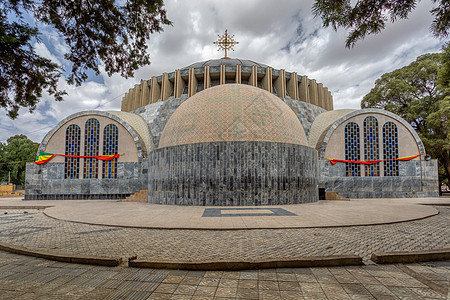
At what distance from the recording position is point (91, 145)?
2083 centimetres

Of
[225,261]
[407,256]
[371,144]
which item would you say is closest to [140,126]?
[371,144]

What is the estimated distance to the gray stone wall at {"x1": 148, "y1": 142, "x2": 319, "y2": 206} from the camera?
12797mm

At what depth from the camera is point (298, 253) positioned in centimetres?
446

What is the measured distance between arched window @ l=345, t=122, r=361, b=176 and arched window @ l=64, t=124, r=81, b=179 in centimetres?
2268

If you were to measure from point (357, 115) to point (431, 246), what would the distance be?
18371 mm

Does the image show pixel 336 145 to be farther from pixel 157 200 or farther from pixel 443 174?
pixel 443 174

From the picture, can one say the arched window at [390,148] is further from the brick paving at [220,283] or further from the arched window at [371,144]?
the brick paving at [220,283]

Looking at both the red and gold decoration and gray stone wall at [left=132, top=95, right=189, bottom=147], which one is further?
gray stone wall at [left=132, top=95, right=189, bottom=147]

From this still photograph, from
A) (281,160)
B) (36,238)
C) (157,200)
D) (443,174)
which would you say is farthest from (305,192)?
(443,174)

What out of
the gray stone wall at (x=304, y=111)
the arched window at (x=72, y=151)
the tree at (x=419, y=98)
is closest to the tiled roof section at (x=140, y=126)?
the arched window at (x=72, y=151)

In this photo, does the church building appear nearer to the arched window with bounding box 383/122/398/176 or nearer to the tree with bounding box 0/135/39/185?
the arched window with bounding box 383/122/398/176

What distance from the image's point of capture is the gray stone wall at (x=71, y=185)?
1977 cm

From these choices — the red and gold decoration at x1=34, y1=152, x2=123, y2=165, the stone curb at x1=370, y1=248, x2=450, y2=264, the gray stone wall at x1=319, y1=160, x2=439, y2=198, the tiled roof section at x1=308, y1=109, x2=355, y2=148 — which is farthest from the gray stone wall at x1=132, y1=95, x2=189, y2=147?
the stone curb at x1=370, y1=248, x2=450, y2=264

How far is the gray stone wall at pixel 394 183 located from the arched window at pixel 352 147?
48 cm
